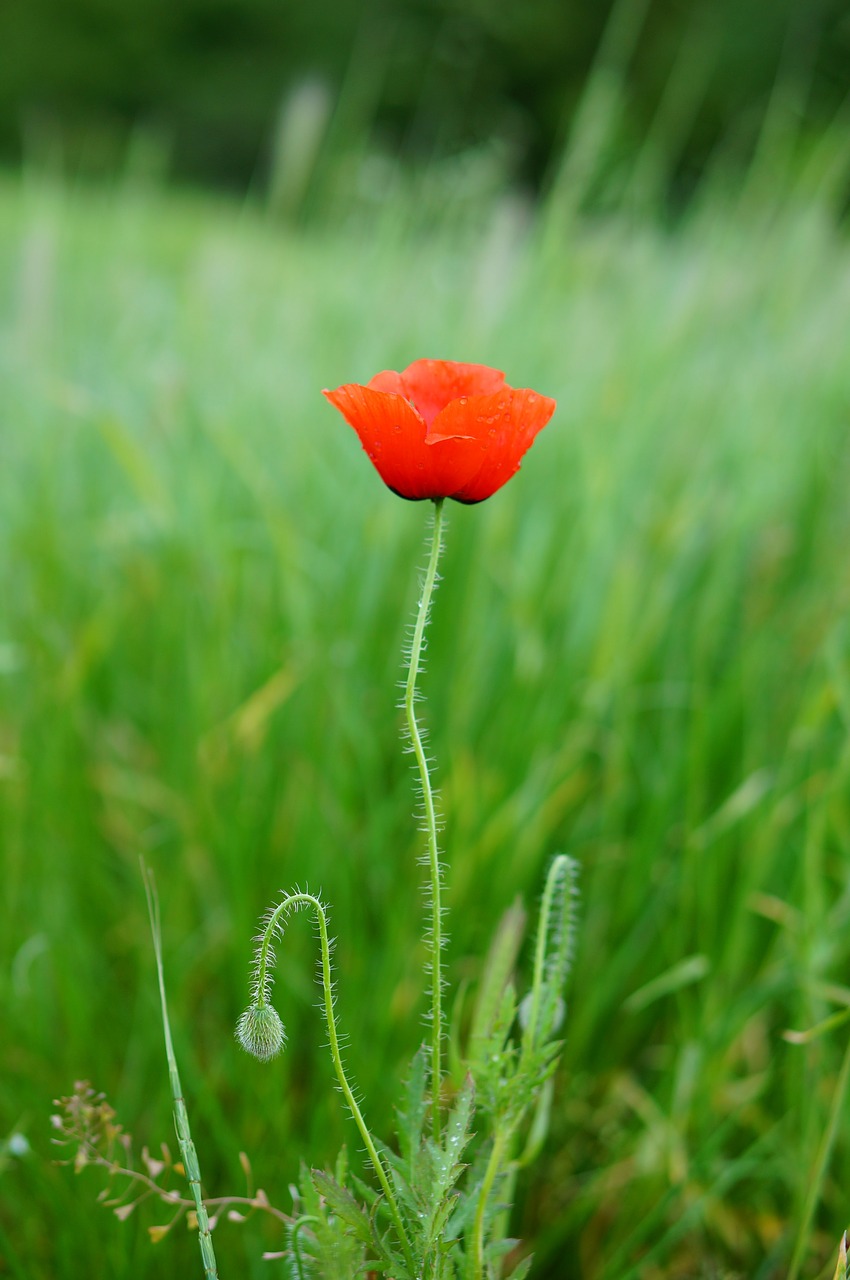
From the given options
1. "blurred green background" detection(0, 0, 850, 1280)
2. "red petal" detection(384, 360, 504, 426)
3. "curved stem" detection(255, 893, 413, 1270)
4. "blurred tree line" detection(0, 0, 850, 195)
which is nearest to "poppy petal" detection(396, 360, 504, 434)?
"red petal" detection(384, 360, 504, 426)

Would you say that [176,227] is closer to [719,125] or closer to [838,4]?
[838,4]

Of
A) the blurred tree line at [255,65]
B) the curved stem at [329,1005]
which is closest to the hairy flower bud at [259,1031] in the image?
the curved stem at [329,1005]

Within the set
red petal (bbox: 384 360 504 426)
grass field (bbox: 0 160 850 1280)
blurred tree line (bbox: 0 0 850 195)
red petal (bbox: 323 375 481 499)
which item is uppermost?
blurred tree line (bbox: 0 0 850 195)

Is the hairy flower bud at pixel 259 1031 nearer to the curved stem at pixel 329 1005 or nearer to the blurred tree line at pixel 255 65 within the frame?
the curved stem at pixel 329 1005

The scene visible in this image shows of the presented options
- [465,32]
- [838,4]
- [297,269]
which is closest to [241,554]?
[465,32]

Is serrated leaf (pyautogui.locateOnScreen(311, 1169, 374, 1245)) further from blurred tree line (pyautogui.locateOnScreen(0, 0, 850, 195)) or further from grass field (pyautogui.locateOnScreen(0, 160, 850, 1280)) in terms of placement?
blurred tree line (pyautogui.locateOnScreen(0, 0, 850, 195))

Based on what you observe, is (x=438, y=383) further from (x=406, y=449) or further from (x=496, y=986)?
(x=496, y=986)

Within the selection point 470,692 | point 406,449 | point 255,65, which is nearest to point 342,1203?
point 406,449
